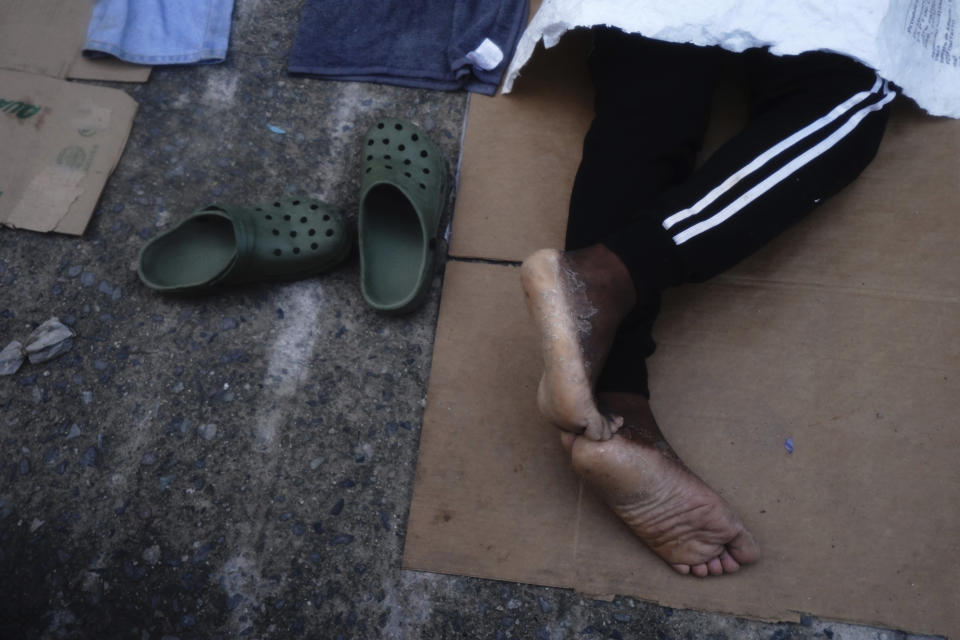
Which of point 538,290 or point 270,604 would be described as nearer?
point 538,290

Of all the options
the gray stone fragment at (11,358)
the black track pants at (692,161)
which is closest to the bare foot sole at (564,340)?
the black track pants at (692,161)

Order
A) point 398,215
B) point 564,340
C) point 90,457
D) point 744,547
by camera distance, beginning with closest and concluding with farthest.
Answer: point 564,340 → point 744,547 → point 90,457 → point 398,215

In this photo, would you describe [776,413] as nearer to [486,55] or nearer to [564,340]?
[564,340]

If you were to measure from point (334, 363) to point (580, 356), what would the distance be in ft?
1.81

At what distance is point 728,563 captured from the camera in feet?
3.60

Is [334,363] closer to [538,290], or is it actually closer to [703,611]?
[538,290]

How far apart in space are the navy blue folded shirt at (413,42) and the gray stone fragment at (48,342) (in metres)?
0.76

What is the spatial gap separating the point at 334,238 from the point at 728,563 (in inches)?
35.9

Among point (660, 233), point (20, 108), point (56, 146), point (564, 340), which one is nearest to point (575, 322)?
point (564, 340)

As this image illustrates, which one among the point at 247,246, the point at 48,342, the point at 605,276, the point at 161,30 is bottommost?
the point at 48,342

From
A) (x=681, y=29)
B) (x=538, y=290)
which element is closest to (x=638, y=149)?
(x=681, y=29)

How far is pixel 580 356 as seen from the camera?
938mm

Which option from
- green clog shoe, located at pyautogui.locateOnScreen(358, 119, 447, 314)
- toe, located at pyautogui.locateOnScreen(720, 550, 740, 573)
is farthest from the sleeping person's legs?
green clog shoe, located at pyautogui.locateOnScreen(358, 119, 447, 314)

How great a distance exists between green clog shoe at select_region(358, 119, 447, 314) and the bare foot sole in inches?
14.5
